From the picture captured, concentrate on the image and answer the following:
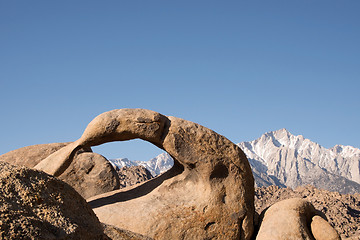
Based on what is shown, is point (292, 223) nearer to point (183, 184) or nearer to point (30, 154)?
point (183, 184)

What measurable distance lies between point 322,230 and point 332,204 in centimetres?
2243

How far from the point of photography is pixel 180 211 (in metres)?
8.81

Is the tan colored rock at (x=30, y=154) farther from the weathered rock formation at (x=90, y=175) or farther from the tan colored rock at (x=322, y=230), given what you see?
the tan colored rock at (x=322, y=230)

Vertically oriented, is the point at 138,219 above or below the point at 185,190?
below

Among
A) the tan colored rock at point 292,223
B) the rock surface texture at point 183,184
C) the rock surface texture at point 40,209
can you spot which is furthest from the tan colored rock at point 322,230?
the rock surface texture at point 40,209

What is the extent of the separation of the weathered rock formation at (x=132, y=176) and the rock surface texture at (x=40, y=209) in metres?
28.9

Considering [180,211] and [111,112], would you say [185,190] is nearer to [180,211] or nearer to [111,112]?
[180,211]

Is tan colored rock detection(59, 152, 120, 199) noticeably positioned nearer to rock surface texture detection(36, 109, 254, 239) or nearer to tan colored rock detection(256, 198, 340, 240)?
rock surface texture detection(36, 109, 254, 239)

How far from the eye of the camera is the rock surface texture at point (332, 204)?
27578 millimetres

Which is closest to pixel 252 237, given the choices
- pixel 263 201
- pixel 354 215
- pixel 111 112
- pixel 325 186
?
pixel 111 112

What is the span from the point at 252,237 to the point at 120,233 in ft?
16.8

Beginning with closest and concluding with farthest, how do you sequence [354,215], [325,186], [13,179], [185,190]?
[13,179] → [185,190] → [354,215] → [325,186]

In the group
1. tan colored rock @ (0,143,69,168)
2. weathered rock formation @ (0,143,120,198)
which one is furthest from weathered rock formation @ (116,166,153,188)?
weathered rock formation @ (0,143,120,198)

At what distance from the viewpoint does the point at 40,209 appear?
344cm
